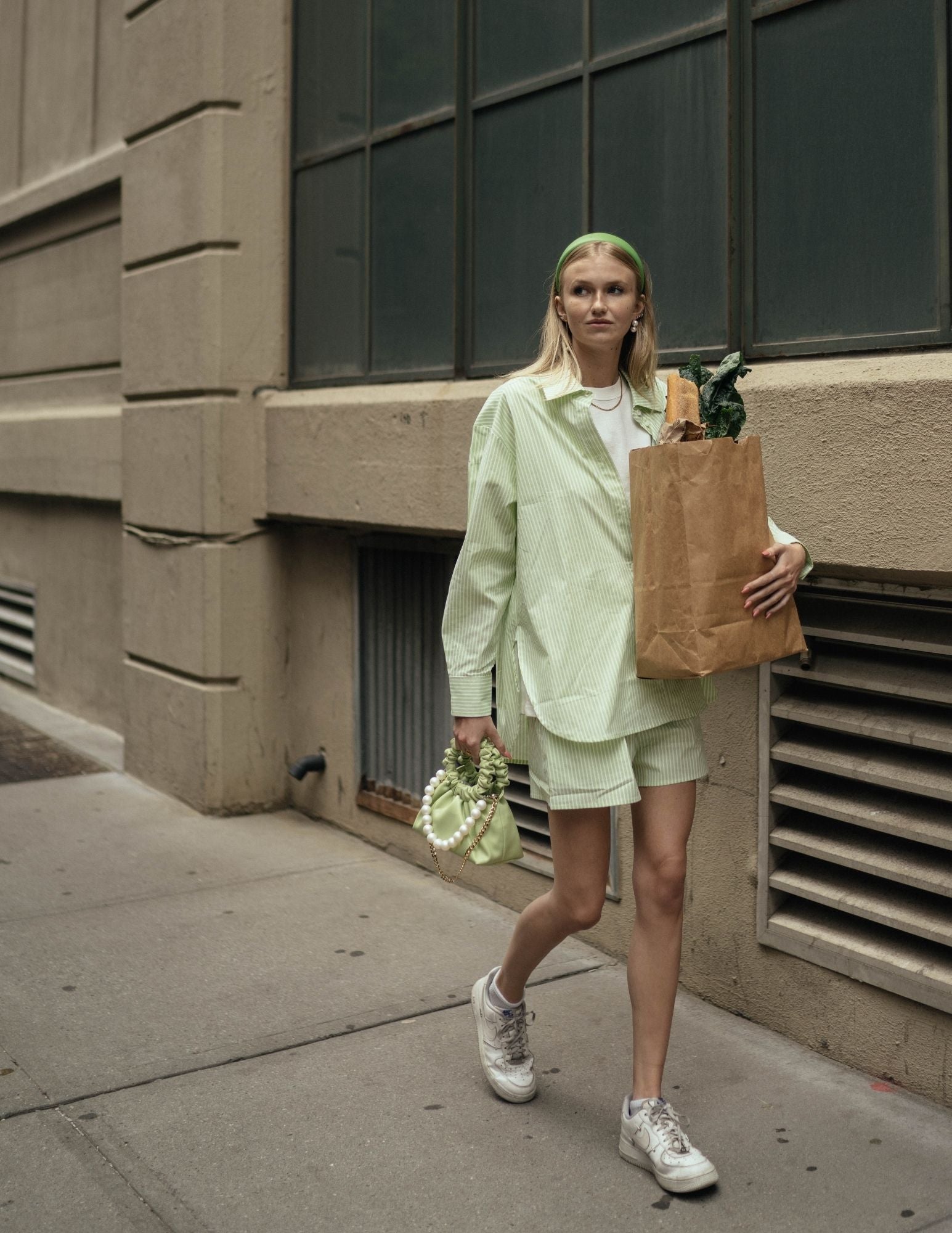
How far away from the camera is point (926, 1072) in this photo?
3637 millimetres

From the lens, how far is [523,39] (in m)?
5.09

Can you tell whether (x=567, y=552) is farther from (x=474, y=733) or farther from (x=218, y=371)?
(x=218, y=371)

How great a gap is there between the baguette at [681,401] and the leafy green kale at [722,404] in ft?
0.12

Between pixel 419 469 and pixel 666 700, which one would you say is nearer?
pixel 666 700

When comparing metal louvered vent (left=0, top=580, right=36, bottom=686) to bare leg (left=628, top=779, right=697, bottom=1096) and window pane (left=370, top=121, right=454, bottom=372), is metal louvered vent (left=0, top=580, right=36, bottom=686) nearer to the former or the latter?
window pane (left=370, top=121, right=454, bottom=372)

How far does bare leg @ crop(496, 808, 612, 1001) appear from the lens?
3367 millimetres

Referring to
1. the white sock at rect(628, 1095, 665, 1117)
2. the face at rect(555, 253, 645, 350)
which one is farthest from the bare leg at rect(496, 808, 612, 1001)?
the face at rect(555, 253, 645, 350)

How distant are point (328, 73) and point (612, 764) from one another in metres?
4.05

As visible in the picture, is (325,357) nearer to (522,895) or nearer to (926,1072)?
(522,895)

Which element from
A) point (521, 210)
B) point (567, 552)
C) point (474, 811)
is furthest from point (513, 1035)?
point (521, 210)

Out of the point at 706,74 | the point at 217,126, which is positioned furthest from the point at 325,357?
the point at 706,74

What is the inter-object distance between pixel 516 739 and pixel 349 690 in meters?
2.74

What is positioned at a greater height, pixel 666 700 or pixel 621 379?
pixel 621 379

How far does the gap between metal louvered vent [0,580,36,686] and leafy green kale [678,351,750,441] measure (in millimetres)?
7033
